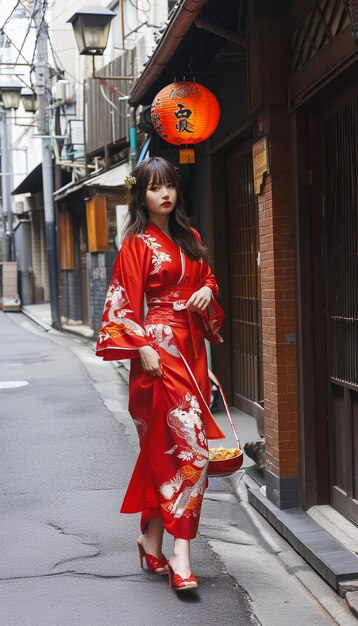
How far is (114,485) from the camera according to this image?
755 centimetres

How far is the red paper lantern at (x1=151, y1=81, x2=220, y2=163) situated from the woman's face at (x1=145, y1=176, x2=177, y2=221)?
3.30 metres

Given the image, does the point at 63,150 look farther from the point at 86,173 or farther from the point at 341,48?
the point at 341,48

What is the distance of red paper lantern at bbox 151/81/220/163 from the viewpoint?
8.24 meters

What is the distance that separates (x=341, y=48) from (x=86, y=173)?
716 inches

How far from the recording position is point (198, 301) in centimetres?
497

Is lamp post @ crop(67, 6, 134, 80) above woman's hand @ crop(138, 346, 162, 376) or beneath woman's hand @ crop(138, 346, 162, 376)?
above

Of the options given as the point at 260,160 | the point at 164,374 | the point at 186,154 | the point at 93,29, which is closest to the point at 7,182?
the point at 93,29

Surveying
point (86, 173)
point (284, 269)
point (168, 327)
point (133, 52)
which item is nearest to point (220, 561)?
point (168, 327)

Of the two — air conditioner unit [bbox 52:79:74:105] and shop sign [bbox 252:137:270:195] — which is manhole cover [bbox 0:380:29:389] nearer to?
shop sign [bbox 252:137:270:195]

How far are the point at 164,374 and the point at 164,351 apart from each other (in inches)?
4.7

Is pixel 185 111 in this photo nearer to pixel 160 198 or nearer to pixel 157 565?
pixel 160 198

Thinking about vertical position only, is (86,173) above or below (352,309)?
above

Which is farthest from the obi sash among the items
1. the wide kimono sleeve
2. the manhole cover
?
the manhole cover

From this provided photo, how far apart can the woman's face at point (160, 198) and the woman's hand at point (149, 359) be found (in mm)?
758
